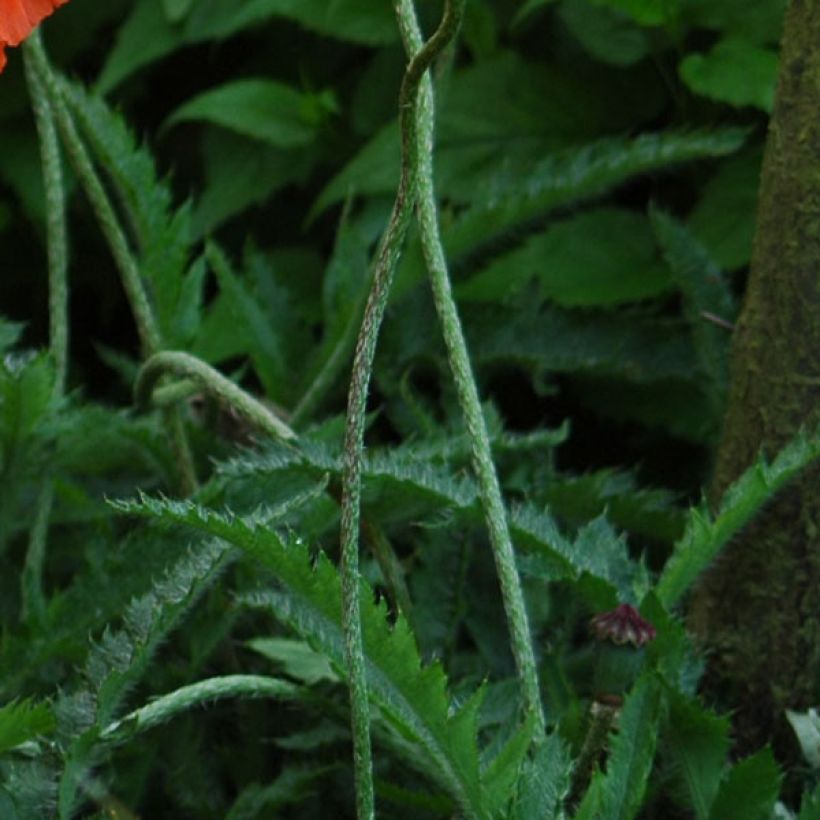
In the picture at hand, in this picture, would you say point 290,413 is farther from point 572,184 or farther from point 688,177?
point 688,177

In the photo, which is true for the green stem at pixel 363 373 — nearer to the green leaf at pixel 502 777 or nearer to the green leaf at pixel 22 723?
the green leaf at pixel 502 777

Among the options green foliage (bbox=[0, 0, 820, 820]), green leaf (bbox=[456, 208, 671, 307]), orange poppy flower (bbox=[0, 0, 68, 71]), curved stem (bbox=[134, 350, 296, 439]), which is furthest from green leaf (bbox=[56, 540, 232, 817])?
green leaf (bbox=[456, 208, 671, 307])

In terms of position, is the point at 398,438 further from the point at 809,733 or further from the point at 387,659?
the point at 387,659

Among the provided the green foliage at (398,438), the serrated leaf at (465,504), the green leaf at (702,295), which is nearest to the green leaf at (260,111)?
the green foliage at (398,438)

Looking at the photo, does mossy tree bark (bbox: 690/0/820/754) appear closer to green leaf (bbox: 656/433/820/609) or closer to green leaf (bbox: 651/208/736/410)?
green leaf (bbox: 656/433/820/609)

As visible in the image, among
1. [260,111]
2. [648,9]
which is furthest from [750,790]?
[260,111]

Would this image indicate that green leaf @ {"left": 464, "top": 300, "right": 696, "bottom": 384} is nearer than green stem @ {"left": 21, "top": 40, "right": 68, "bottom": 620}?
No
